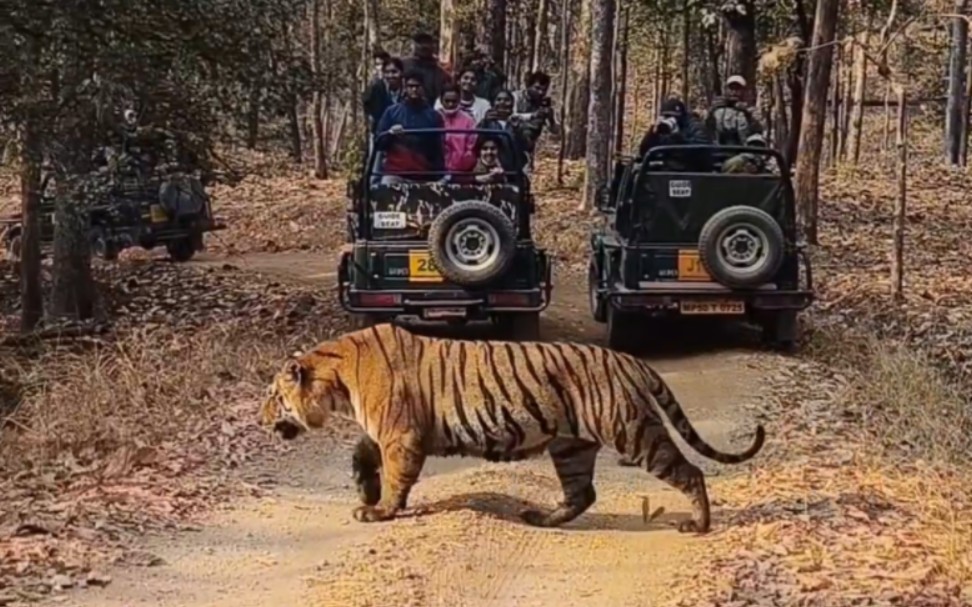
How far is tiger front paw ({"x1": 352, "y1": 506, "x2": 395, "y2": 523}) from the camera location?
7.07 metres

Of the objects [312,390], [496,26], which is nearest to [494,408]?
[312,390]

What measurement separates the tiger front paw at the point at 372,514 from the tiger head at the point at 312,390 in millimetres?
471

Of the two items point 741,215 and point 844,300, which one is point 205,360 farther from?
point 844,300

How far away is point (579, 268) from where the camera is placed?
1820cm

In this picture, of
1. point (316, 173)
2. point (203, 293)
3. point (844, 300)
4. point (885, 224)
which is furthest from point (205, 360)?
point (316, 173)

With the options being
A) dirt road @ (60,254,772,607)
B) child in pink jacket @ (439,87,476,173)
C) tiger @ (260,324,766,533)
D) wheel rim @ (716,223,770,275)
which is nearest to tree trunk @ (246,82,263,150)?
child in pink jacket @ (439,87,476,173)

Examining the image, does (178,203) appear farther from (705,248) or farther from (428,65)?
(705,248)

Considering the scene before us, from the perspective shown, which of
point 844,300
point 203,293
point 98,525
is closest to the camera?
point 98,525

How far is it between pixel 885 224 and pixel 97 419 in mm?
16086

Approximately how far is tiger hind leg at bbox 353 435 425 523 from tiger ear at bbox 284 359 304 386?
1.66 ft

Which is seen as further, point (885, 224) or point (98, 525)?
point (885, 224)

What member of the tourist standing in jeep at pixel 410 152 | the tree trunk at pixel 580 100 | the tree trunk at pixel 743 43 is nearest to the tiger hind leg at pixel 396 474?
the tourist standing in jeep at pixel 410 152

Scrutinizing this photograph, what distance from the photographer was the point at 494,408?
22.7ft

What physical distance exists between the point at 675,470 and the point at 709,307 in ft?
16.5
